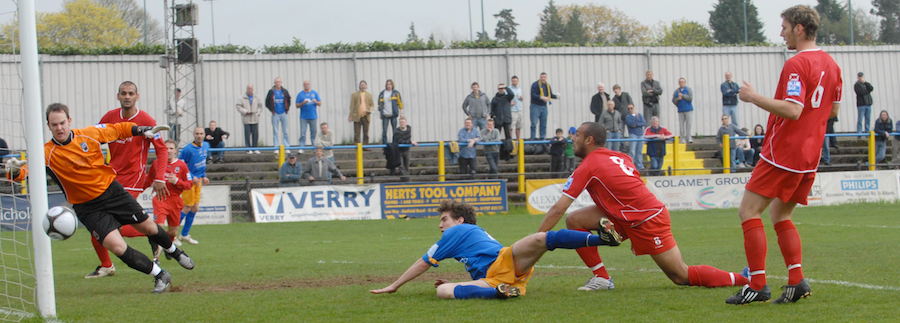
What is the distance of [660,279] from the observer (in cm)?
682

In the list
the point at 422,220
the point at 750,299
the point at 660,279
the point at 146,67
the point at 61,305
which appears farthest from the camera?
the point at 146,67

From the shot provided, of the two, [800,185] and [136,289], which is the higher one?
[800,185]

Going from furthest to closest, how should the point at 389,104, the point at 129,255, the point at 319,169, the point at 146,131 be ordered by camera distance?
the point at 389,104
the point at 319,169
the point at 146,131
the point at 129,255

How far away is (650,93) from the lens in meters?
21.3

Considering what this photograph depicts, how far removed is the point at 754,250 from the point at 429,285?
3054mm

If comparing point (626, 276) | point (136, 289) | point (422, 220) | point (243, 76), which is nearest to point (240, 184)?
point (422, 220)

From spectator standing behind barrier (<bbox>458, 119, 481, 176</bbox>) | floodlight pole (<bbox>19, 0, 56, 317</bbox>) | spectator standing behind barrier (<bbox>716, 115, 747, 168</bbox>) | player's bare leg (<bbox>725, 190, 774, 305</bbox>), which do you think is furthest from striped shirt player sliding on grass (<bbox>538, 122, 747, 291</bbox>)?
spectator standing behind barrier (<bbox>716, 115, 747, 168</bbox>)

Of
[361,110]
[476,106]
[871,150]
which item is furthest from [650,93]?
[361,110]

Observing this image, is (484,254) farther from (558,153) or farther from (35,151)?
(558,153)

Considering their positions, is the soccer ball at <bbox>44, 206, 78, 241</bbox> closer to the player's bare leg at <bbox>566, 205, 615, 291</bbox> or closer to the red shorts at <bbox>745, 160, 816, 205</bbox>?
the player's bare leg at <bbox>566, 205, 615, 291</bbox>

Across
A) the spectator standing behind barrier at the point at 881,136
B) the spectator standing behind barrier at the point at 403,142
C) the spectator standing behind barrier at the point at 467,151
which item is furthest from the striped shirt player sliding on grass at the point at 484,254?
the spectator standing behind barrier at the point at 881,136

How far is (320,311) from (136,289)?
271 centimetres

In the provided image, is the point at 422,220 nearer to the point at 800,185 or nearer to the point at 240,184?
the point at 240,184

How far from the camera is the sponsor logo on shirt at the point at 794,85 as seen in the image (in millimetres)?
4867
